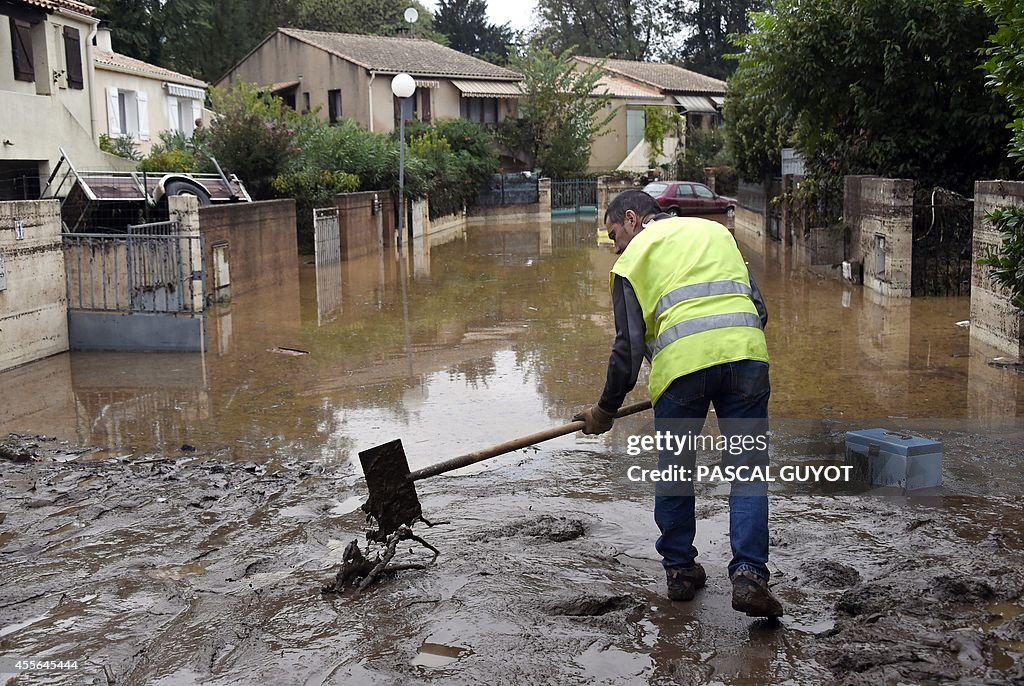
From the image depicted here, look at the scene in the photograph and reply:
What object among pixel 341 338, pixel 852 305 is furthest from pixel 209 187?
pixel 852 305

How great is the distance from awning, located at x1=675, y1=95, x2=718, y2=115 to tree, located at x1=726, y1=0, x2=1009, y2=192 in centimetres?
3779

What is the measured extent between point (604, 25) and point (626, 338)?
75026mm

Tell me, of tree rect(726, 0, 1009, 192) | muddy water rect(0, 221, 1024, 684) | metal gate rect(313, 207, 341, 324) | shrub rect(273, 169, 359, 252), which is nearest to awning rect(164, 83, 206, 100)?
shrub rect(273, 169, 359, 252)

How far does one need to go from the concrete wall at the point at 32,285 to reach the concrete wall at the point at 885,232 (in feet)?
40.1

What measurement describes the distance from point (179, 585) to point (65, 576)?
26.1 inches

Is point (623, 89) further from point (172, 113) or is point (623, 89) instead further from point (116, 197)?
point (116, 197)

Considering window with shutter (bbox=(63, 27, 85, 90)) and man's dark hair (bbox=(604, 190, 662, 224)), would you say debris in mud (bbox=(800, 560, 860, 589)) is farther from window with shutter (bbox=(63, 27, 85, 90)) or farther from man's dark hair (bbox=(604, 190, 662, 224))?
window with shutter (bbox=(63, 27, 85, 90))

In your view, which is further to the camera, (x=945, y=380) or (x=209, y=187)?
(x=209, y=187)

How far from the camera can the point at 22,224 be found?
12352 millimetres

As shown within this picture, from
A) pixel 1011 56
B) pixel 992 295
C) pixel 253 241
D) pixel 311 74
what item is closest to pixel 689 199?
pixel 311 74

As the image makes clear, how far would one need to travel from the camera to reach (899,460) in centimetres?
674

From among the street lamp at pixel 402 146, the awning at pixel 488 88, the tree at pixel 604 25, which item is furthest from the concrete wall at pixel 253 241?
the tree at pixel 604 25

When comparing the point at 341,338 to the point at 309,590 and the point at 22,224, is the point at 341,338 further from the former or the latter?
the point at 309,590

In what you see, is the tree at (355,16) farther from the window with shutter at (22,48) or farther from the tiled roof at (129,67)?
the window with shutter at (22,48)
